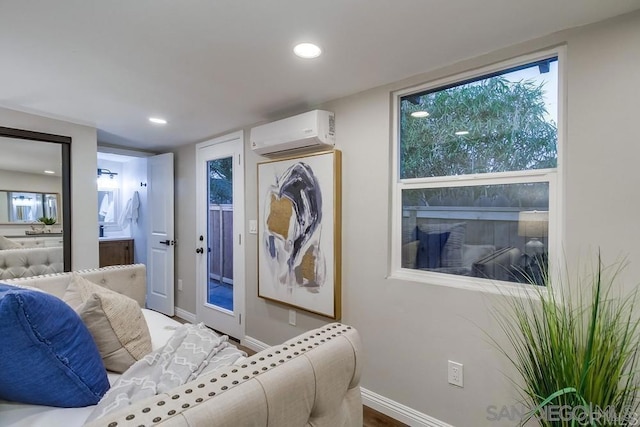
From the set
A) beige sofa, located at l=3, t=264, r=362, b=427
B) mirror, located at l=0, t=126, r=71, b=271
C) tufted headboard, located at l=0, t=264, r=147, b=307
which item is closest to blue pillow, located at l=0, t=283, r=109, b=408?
beige sofa, located at l=3, t=264, r=362, b=427

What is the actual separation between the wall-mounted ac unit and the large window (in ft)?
1.71

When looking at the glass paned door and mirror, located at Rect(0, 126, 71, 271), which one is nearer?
mirror, located at Rect(0, 126, 71, 271)

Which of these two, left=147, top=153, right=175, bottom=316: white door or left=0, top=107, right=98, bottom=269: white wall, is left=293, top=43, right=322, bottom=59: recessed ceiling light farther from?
left=147, top=153, right=175, bottom=316: white door

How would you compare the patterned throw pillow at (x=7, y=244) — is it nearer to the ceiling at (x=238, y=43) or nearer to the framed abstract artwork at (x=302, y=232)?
the ceiling at (x=238, y=43)

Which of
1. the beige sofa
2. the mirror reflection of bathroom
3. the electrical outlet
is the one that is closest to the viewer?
the beige sofa

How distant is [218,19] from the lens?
1.41 meters

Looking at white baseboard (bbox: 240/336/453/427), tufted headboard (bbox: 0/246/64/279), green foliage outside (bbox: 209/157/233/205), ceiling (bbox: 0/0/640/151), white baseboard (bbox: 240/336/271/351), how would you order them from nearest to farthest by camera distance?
ceiling (bbox: 0/0/640/151) < white baseboard (bbox: 240/336/453/427) < tufted headboard (bbox: 0/246/64/279) < white baseboard (bbox: 240/336/271/351) < green foliage outside (bbox: 209/157/233/205)

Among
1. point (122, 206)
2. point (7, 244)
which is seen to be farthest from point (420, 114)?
point (122, 206)

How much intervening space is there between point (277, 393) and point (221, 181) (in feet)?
9.73

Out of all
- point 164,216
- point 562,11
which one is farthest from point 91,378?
point 164,216

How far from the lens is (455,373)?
5.98 feet

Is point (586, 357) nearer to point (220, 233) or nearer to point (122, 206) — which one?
point (220, 233)

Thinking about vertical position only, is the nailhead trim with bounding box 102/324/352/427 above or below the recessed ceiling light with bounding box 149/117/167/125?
below

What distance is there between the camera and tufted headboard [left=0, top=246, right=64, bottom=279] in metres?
2.52
